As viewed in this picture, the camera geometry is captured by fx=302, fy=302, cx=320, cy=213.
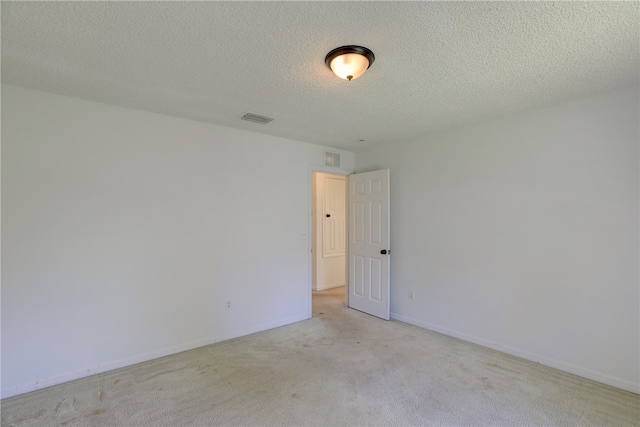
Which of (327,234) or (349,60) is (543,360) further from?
(327,234)

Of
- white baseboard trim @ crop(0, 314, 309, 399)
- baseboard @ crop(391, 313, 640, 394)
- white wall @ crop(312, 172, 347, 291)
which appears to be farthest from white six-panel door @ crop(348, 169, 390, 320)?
white baseboard trim @ crop(0, 314, 309, 399)

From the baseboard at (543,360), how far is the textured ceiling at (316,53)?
2373 millimetres

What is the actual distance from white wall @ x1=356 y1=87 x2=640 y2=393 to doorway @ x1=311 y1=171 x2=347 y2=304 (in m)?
2.05

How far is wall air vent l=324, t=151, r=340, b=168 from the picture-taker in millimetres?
4414

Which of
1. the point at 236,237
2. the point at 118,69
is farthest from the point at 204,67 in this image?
the point at 236,237

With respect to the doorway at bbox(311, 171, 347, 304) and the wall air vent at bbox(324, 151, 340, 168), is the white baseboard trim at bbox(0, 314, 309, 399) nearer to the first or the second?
the doorway at bbox(311, 171, 347, 304)

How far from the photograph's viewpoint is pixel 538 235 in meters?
2.90

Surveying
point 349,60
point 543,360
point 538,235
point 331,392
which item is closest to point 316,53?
point 349,60

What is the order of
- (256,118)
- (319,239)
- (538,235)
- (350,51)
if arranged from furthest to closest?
(319,239)
(256,118)
(538,235)
(350,51)

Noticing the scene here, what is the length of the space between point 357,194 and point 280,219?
4.26ft

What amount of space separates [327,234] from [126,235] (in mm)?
3559

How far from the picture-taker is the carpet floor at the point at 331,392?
6.91ft

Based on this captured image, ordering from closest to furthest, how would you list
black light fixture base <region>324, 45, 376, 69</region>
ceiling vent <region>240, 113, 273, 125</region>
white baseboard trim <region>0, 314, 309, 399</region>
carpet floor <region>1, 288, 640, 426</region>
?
black light fixture base <region>324, 45, 376, 69</region>
carpet floor <region>1, 288, 640, 426</region>
white baseboard trim <region>0, 314, 309, 399</region>
ceiling vent <region>240, 113, 273, 125</region>

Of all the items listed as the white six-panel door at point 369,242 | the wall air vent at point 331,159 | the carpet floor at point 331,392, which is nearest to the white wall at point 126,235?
the carpet floor at point 331,392
